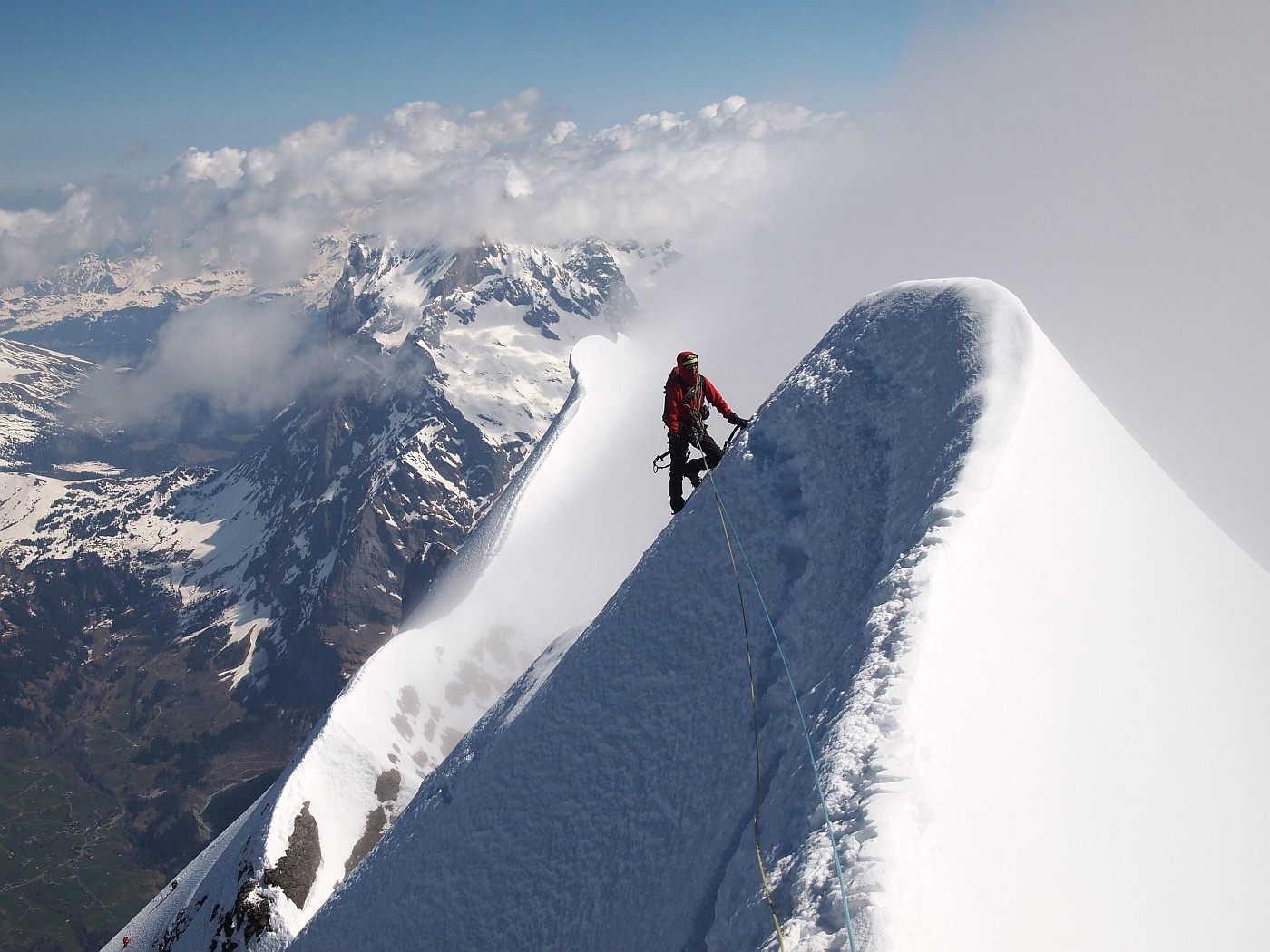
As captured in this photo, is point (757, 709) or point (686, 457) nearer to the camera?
point (757, 709)

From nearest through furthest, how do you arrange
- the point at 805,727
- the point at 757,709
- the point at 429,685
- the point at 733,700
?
the point at 805,727, the point at 757,709, the point at 733,700, the point at 429,685

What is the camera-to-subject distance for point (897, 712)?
315 inches

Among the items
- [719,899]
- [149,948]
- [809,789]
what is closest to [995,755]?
[809,789]

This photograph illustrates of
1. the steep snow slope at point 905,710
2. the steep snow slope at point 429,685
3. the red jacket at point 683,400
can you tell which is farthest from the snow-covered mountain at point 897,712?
the steep snow slope at point 429,685

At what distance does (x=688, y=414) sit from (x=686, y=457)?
51.1 inches

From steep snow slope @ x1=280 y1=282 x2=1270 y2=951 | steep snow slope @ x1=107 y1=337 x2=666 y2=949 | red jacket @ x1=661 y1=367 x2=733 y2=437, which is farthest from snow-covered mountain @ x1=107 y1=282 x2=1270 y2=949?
steep snow slope @ x1=107 y1=337 x2=666 y2=949

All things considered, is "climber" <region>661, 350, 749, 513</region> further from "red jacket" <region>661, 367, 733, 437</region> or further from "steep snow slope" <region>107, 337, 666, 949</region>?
"steep snow slope" <region>107, 337, 666, 949</region>

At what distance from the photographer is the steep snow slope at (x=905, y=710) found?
24.0 ft

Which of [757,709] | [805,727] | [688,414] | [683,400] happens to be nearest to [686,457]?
[688,414]

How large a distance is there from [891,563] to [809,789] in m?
3.46

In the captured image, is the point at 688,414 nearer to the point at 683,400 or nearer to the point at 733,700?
the point at 683,400

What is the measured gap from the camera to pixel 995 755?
7.86 meters

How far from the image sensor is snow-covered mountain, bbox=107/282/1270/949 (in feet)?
24.0

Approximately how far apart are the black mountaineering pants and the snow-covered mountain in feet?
5.38
